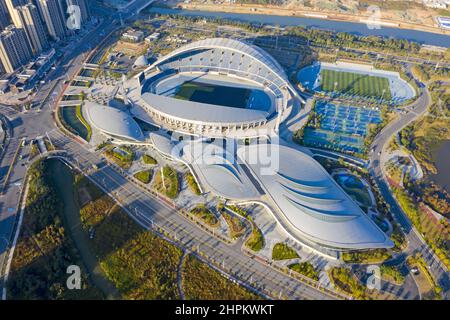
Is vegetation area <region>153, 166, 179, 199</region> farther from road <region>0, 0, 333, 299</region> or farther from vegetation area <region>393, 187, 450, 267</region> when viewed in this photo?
vegetation area <region>393, 187, 450, 267</region>

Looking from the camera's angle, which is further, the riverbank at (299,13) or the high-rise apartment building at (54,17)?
the riverbank at (299,13)

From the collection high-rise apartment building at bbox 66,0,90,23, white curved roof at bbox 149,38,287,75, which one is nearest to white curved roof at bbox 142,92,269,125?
white curved roof at bbox 149,38,287,75

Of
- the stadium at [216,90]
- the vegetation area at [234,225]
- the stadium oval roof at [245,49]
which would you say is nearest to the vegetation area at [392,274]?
the vegetation area at [234,225]

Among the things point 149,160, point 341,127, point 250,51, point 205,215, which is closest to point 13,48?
point 149,160

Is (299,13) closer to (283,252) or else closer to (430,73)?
(430,73)

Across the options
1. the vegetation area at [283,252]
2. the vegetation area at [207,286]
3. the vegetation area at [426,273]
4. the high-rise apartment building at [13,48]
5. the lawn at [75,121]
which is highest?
the high-rise apartment building at [13,48]

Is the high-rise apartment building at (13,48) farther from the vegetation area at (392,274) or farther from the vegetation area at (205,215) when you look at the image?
the vegetation area at (392,274)
